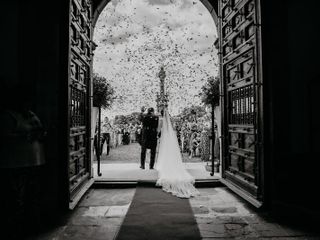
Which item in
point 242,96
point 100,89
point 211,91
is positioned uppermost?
point 100,89

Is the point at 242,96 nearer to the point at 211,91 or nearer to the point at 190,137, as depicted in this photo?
the point at 211,91

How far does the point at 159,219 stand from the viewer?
4.19 m

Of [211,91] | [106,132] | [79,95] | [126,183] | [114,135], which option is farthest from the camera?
[114,135]

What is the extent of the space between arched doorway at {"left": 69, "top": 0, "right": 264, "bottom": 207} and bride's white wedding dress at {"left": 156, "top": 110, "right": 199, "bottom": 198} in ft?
2.43

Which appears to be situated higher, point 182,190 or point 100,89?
point 100,89

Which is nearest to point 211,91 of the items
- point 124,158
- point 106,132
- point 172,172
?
point 124,158

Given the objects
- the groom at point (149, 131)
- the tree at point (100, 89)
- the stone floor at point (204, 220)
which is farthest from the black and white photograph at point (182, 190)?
the tree at point (100, 89)

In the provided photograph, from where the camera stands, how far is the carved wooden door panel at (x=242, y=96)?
15.0 ft

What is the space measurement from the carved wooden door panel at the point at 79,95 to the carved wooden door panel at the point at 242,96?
2.54 meters

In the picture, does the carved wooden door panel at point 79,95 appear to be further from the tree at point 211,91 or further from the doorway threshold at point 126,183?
the tree at point 211,91

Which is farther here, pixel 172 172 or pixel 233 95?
pixel 172 172

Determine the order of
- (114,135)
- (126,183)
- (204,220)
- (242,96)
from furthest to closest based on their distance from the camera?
(114,135) < (126,183) < (242,96) < (204,220)

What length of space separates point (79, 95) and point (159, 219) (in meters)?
2.57

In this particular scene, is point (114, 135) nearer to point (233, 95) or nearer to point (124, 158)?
point (124, 158)
